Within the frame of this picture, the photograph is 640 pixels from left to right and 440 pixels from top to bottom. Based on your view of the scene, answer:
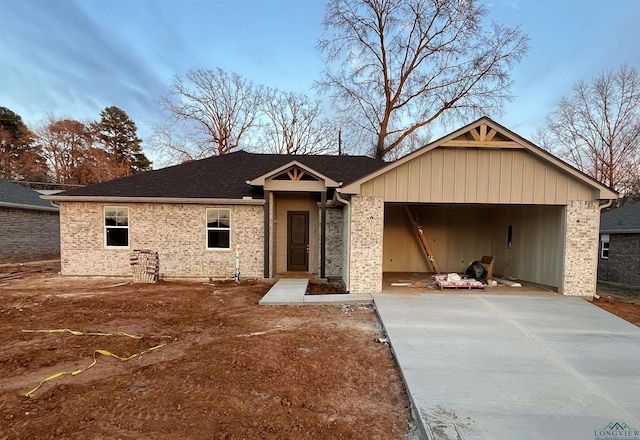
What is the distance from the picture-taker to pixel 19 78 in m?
20.6

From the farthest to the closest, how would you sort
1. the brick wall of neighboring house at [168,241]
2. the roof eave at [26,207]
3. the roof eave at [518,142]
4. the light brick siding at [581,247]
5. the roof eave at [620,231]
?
the roof eave at [26,207] < the roof eave at [620,231] < the brick wall of neighboring house at [168,241] < the light brick siding at [581,247] < the roof eave at [518,142]

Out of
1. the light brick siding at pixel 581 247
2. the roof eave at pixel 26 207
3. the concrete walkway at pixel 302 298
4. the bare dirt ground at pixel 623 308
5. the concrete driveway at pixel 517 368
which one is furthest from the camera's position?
the roof eave at pixel 26 207

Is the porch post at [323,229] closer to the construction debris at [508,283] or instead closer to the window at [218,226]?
the window at [218,226]

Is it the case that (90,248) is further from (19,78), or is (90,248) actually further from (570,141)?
(570,141)

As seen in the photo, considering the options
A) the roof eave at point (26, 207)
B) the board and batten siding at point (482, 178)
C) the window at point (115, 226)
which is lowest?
the window at point (115, 226)

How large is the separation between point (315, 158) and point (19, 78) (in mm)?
21614

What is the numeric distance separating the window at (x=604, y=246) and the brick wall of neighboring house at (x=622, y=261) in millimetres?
145

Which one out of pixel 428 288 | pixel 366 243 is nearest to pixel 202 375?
pixel 366 243

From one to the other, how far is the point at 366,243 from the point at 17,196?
1794cm

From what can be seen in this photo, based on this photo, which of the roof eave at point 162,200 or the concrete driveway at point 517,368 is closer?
the concrete driveway at point 517,368

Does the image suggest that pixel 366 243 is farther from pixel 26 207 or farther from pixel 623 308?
pixel 26 207

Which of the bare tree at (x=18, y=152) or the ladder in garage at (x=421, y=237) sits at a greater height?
the bare tree at (x=18, y=152)

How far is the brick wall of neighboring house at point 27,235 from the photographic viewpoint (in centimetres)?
1434

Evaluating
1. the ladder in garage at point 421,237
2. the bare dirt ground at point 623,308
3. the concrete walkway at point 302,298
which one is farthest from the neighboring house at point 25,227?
the bare dirt ground at point 623,308
